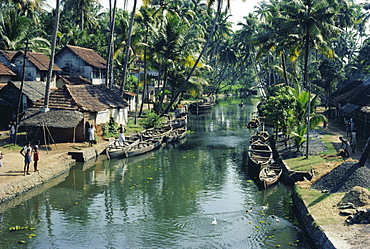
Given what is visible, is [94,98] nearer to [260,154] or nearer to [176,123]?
[176,123]

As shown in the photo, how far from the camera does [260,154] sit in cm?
3284

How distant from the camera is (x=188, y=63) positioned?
50.0 metres

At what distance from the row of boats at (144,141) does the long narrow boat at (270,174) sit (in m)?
11.4

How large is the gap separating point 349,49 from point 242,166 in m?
79.3

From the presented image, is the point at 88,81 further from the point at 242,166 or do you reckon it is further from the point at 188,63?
the point at 242,166

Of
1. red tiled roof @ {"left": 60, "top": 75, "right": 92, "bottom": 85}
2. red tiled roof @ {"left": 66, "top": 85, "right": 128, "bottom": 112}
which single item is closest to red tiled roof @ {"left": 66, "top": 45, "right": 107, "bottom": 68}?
red tiled roof @ {"left": 60, "top": 75, "right": 92, "bottom": 85}

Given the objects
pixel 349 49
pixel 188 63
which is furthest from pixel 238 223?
pixel 349 49

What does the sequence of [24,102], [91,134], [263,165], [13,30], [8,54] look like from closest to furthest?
[263,165]
[91,134]
[24,102]
[8,54]
[13,30]

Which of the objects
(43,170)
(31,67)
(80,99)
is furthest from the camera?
(31,67)

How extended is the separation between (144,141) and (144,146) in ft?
2.95

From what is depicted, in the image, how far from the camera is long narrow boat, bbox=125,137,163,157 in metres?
35.0

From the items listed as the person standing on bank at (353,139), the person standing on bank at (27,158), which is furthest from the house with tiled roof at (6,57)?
the person standing on bank at (353,139)

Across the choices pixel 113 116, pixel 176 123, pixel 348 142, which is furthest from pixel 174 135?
pixel 348 142

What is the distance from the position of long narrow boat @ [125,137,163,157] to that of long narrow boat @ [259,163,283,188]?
11267 mm
